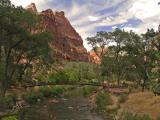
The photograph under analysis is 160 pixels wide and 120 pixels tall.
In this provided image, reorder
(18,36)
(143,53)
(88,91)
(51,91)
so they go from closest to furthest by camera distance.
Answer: (18,36) < (143,53) < (51,91) < (88,91)

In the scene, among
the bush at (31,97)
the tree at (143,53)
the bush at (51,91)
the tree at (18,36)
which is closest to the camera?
the tree at (18,36)

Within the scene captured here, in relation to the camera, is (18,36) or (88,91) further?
(88,91)

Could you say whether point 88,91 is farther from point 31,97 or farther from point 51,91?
point 31,97

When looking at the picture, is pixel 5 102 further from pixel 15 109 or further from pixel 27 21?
pixel 27 21

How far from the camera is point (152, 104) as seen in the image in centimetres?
5044

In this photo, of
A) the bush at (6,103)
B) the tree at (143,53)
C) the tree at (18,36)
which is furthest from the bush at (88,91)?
the bush at (6,103)

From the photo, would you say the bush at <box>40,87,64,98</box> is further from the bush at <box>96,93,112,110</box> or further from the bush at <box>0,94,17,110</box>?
the bush at <box>0,94,17,110</box>

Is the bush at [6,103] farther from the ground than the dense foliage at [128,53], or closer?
closer

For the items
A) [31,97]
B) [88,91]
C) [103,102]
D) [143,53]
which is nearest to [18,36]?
[103,102]

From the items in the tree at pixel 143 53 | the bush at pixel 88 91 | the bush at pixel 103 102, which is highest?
the tree at pixel 143 53

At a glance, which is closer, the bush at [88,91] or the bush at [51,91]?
→ the bush at [51,91]

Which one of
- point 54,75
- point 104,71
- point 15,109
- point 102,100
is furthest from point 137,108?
point 54,75

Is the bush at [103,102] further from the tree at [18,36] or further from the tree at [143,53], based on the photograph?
the tree at [143,53]

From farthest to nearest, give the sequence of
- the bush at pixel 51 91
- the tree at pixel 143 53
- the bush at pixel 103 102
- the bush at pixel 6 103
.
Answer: the bush at pixel 51 91 → the tree at pixel 143 53 → the bush at pixel 103 102 → the bush at pixel 6 103
